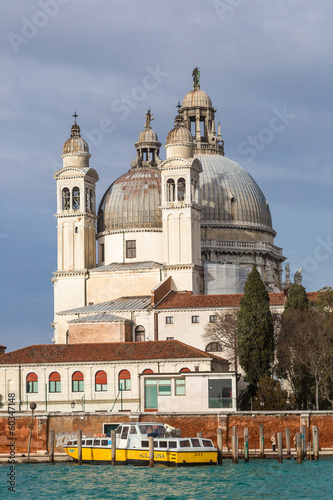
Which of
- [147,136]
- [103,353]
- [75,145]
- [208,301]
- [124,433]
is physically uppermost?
[147,136]

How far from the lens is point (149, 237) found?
78.7 metres

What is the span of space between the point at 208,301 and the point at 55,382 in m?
10.3

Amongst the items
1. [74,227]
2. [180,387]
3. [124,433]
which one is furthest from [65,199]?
[124,433]

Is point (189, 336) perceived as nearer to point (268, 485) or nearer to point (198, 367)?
point (198, 367)

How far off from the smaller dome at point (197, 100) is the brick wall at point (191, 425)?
3643 cm

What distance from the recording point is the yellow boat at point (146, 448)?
5025cm

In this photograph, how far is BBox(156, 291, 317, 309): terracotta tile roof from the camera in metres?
68.8

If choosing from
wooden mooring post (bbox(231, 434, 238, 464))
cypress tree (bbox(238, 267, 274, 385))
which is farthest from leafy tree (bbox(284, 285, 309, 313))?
Result: wooden mooring post (bbox(231, 434, 238, 464))

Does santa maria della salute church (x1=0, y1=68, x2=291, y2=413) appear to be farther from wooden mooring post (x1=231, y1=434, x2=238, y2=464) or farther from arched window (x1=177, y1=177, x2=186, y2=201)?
wooden mooring post (x1=231, y1=434, x2=238, y2=464)

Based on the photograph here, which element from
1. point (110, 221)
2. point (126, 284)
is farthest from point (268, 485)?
point (110, 221)

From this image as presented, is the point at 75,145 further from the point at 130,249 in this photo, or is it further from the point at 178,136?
the point at 130,249

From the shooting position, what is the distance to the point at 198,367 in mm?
63156

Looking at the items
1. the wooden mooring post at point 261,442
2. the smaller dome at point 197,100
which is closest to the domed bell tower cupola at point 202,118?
the smaller dome at point 197,100

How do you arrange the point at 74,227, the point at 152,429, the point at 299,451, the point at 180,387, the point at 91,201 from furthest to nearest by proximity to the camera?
the point at 91,201
the point at 74,227
the point at 180,387
the point at 152,429
the point at 299,451
